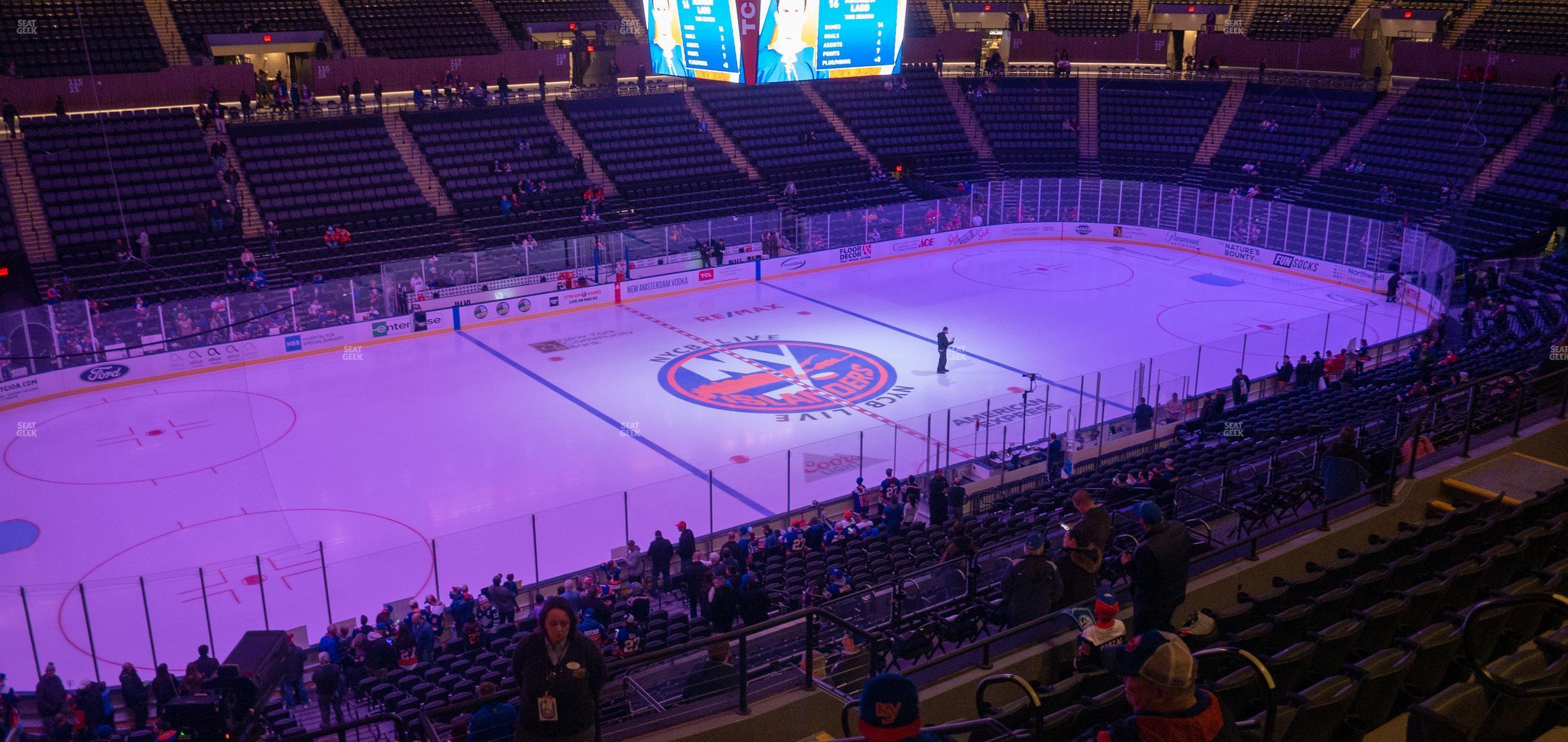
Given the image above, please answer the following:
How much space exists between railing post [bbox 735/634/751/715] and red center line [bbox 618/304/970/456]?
12.5 meters

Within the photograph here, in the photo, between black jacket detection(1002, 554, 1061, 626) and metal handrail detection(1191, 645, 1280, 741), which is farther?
black jacket detection(1002, 554, 1061, 626)

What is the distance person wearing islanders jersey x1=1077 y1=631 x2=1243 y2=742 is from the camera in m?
4.52

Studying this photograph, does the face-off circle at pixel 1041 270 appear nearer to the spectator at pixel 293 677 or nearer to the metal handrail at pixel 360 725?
the spectator at pixel 293 677

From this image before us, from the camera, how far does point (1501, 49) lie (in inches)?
1624

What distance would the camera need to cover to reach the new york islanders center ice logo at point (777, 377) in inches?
977

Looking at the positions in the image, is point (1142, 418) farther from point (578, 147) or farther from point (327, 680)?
point (578, 147)

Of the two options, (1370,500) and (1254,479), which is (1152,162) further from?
(1370,500)

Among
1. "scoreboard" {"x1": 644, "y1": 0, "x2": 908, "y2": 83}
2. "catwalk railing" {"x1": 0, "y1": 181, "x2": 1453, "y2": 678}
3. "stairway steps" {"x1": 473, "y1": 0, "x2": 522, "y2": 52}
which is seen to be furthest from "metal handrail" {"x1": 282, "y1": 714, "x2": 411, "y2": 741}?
"stairway steps" {"x1": 473, "y1": 0, "x2": 522, "y2": 52}

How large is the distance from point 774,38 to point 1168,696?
94.3 feet

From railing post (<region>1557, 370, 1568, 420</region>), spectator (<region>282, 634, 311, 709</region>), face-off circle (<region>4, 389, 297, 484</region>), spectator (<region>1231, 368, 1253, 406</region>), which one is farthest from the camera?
spectator (<region>1231, 368, 1253, 406</region>)

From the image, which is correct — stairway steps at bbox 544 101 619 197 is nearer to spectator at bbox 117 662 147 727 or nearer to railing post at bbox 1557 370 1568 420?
spectator at bbox 117 662 147 727

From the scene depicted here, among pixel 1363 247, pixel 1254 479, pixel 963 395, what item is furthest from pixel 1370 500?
pixel 1363 247

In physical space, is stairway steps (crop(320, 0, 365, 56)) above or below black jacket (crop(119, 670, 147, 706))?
above

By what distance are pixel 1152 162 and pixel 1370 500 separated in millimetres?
35566
